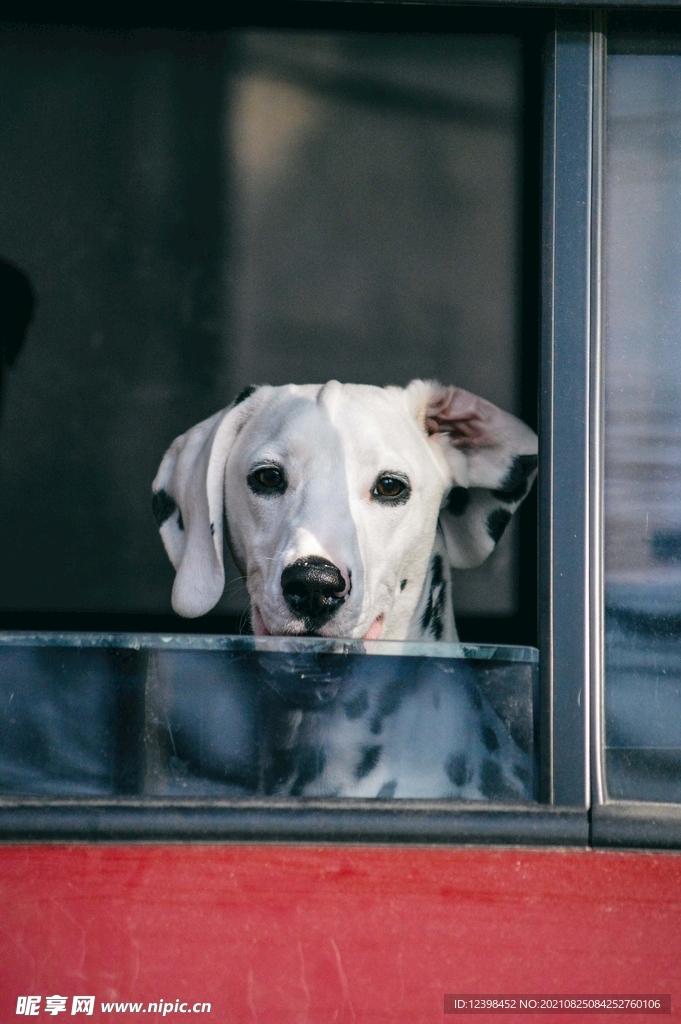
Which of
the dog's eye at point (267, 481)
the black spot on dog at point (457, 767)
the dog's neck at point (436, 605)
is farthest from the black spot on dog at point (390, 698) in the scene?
the dog's eye at point (267, 481)

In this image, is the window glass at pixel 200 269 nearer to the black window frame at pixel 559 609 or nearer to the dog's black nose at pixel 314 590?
the dog's black nose at pixel 314 590

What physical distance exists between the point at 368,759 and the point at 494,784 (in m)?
0.19

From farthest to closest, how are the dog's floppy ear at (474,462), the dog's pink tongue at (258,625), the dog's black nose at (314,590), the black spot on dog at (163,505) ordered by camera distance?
the black spot on dog at (163,505) → the dog's floppy ear at (474,462) → the dog's pink tongue at (258,625) → the dog's black nose at (314,590)

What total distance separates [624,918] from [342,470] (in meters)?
1.13

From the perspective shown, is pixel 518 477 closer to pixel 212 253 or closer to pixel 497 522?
pixel 497 522

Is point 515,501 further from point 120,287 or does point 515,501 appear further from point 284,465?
point 120,287

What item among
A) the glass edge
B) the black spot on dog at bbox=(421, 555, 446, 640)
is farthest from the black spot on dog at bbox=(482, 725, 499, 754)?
the black spot on dog at bbox=(421, 555, 446, 640)

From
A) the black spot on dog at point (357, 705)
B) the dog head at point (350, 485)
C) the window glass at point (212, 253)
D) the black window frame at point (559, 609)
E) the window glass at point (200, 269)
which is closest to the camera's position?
the black window frame at point (559, 609)

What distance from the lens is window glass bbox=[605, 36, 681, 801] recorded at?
1.30 meters

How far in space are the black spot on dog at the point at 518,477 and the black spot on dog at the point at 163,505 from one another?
786 mm

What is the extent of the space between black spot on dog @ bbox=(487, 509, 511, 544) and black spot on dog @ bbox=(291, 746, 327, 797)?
3.21 feet

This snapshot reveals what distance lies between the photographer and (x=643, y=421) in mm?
1337

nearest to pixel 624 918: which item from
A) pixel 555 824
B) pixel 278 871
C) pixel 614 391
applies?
pixel 555 824

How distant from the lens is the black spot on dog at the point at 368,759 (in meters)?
1.35
